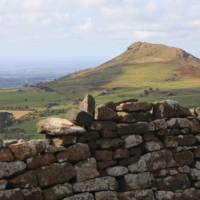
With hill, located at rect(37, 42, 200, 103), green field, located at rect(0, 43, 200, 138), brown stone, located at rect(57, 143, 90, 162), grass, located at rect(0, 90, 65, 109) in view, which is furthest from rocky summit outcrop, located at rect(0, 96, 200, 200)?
hill, located at rect(37, 42, 200, 103)

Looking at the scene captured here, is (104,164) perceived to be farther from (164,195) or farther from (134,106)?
(164,195)

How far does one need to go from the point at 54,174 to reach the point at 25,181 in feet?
2.20

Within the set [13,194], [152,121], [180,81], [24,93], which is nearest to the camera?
[13,194]

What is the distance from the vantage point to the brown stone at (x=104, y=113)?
12047mm

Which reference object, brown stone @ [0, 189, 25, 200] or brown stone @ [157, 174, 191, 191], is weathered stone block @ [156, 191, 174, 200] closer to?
brown stone @ [157, 174, 191, 191]

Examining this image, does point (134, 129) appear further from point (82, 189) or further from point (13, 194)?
point (13, 194)

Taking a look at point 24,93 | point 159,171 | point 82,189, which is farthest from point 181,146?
point 24,93

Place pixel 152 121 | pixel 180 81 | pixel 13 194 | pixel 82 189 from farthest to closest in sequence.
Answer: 1. pixel 180 81
2. pixel 152 121
3. pixel 82 189
4. pixel 13 194

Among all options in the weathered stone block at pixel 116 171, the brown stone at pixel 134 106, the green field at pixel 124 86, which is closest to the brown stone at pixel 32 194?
the weathered stone block at pixel 116 171

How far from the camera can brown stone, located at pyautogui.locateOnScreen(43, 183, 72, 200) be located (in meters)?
11.4

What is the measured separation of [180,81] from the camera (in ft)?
480

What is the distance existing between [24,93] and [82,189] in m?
122

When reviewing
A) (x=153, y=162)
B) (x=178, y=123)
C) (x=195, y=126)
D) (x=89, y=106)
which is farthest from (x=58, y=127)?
(x=195, y=126)

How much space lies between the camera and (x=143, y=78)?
15738 centimetres
